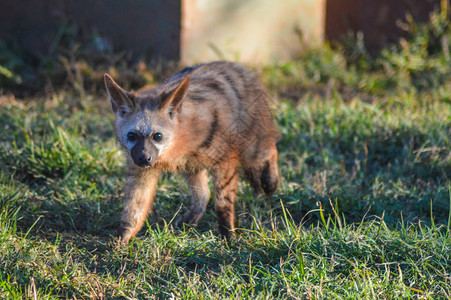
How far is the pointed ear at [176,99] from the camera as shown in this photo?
3.22 meters

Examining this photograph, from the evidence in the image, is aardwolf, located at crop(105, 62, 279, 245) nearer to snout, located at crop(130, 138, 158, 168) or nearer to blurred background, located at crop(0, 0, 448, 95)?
snout, located at crop(130, 138, 158, 168)

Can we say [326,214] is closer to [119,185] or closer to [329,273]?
[329,273]

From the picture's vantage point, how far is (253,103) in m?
3.98

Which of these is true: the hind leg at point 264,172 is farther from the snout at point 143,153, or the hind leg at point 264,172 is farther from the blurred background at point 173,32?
the blurred background at point 173,32

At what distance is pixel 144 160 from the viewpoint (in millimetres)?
3133

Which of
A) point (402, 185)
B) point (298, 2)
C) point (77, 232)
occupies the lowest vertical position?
point (77, 232)

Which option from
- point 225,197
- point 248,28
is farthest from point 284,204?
point 248,28

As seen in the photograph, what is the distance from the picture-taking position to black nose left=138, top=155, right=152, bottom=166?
10.3 feet

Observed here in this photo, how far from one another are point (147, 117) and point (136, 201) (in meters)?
0.62

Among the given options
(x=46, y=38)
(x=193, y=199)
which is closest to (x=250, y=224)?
(x=193, y=199)

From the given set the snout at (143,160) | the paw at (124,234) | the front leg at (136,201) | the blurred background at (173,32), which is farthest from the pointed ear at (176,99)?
the blurred background at (173,32)

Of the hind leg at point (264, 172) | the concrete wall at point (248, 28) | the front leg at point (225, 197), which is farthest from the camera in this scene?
the concrete wall at point (248, 28)

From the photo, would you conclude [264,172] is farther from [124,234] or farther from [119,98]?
[119,98]

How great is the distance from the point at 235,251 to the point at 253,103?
4.01 ft
